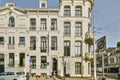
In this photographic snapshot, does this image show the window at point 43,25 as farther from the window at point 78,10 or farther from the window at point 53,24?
the window at point 78,10

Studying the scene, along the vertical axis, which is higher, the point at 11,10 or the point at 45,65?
the point at 11,10

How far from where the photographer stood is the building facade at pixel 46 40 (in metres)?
56.0

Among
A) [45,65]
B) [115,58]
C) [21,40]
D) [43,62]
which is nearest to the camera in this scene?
[45,65]

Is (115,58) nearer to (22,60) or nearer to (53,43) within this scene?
(53,43)

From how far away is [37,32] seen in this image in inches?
2231

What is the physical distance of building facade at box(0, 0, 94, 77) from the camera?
2206 inches

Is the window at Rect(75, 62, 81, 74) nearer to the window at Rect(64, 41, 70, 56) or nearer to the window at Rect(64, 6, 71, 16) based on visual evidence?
the window at Rect(64, 41, 70, 56)

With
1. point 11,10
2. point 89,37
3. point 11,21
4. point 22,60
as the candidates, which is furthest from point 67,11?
point 22,60

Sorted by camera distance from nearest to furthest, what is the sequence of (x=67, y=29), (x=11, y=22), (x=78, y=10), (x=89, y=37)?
(x=89, y=37) < (x=11, y=22) < (x=67, y=29) < (x=78, y=10)

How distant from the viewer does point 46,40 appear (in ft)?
185


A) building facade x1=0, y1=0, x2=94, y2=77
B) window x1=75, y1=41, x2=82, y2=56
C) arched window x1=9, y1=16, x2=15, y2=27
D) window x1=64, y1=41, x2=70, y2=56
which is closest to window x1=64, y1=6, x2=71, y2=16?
building facade x1=0, y1=0, x2=94, y2=77

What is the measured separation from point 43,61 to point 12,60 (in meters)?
6.09

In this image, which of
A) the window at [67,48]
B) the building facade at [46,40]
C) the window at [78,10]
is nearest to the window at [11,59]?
the building facade at [46,40]

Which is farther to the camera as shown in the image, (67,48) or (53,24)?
(53,24)
